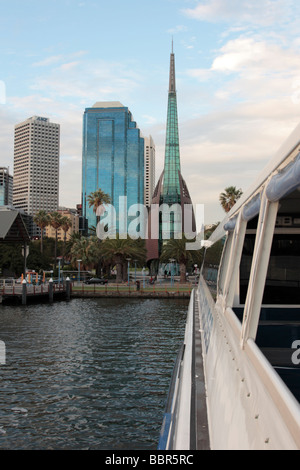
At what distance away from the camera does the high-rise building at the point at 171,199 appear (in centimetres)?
11975

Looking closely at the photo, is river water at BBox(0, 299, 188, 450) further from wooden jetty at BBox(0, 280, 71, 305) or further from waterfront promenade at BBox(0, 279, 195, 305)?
waterfront promenade at BBox(0, 279, 195, 305)

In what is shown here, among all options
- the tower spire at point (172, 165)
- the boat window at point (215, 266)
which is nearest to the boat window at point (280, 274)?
the boat window at point (215, 266)

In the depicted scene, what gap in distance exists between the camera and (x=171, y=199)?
121 meters

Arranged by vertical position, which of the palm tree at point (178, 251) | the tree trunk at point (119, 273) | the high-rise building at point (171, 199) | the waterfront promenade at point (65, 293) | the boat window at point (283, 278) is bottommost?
the waterfront promenade at point (65, 293)

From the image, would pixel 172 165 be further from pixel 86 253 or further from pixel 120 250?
pixel 120 250

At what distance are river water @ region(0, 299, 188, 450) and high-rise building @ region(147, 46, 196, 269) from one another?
9456 cm

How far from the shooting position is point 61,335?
2414cm

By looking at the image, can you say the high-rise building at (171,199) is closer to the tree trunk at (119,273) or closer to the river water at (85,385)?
the tree trunk at (119,273)

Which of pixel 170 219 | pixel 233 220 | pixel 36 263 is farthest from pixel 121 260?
pixel 233 220

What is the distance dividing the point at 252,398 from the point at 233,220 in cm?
323

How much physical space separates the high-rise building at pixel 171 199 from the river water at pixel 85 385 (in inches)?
3723

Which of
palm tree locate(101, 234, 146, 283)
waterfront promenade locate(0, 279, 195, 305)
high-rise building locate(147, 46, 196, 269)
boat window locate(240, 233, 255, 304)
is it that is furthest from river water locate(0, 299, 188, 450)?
high-rise building locate(147, 46, 196, 269)

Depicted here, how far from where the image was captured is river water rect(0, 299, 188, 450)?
9875 millimetres

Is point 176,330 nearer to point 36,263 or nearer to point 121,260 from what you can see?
point 121,260
